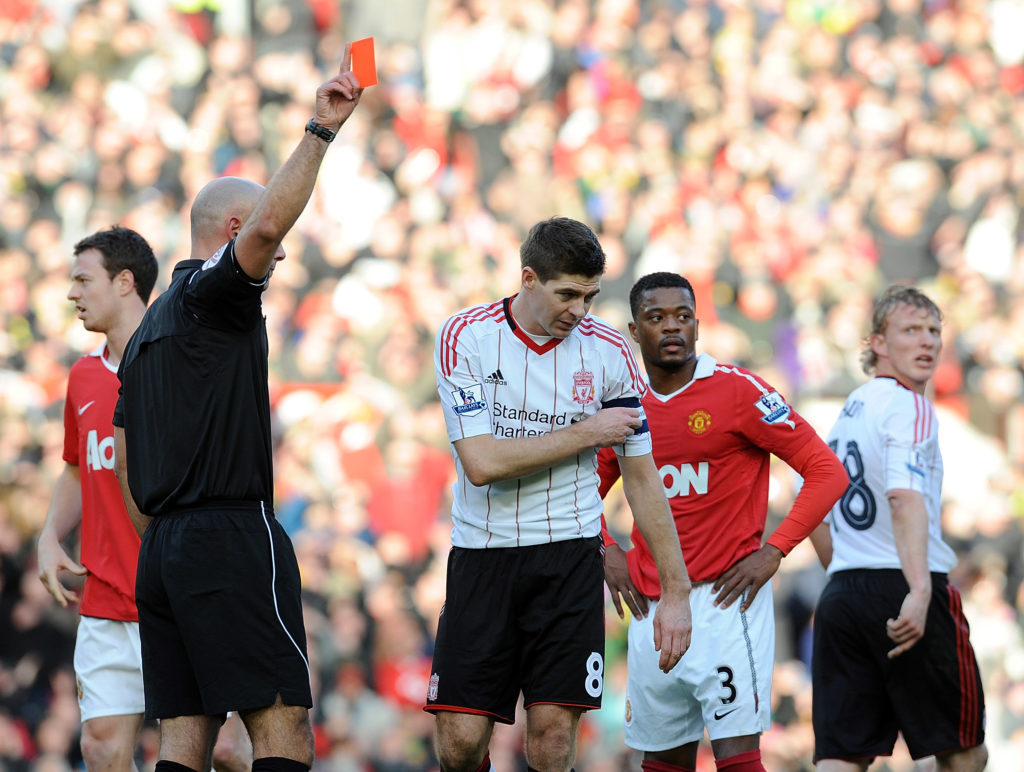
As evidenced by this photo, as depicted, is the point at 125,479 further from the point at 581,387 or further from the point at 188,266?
the point at 581,387

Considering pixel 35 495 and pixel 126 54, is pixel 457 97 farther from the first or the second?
pixel 35 495

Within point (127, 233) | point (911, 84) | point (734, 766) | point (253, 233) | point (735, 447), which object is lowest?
point (734, 766)

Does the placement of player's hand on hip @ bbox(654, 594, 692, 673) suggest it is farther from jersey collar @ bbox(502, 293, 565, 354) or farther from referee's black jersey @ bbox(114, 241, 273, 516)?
referee's black jersey @ bbox(114, 241, 273, 516)

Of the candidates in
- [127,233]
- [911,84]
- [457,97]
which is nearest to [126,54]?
[457,97]

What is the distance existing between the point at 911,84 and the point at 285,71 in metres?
6.85

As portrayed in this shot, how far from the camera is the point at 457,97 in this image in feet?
48.9

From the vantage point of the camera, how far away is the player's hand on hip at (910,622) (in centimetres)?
559

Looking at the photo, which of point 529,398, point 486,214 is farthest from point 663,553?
point 486,214

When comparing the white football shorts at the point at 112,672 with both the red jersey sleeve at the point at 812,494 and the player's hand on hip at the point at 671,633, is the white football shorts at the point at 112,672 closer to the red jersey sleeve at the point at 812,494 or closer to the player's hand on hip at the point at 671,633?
the player's hand on hip at the point at 671,633

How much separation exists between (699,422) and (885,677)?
56.3 inches

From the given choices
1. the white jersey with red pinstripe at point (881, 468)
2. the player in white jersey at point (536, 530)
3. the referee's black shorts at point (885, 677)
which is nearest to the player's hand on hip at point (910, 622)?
the referee's black shorts at point (885, 677)

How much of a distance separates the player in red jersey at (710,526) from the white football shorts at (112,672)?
1.99 meters

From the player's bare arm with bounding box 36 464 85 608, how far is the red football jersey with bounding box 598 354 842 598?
90.0 inches

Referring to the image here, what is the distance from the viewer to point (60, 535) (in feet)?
19.5
